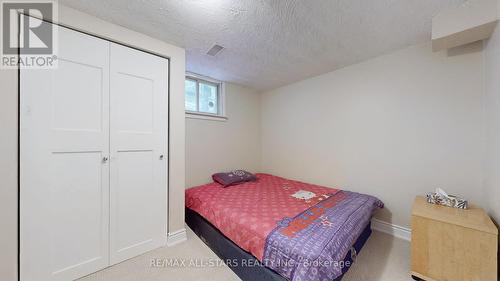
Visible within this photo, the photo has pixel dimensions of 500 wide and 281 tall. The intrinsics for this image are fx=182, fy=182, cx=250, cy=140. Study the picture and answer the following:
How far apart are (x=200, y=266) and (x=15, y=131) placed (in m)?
1.77

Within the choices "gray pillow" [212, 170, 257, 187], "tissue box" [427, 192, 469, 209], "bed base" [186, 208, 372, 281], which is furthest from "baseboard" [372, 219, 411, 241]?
"gray pillow" [212, 170, 257, 187]

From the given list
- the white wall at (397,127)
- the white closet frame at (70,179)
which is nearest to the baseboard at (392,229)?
the white wall at (397,127)

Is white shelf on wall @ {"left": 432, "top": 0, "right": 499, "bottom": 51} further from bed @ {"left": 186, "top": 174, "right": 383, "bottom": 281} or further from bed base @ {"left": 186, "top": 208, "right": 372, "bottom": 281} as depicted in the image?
bed base @ {"left": 186, "top": 208, "right": 372, "bottom": 281}

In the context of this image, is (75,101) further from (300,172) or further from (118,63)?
(300,172)

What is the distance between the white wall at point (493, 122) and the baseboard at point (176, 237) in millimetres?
2758

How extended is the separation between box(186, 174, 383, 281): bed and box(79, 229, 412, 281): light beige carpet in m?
0.10

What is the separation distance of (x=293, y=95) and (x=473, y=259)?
279cm

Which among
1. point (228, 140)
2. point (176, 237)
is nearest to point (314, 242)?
point (176, 237)

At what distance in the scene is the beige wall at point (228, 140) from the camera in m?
2.90

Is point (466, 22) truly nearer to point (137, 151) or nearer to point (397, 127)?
point (397, 127)

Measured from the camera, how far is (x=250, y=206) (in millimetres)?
1972

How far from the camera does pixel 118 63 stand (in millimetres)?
1709

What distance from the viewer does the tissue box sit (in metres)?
1.62

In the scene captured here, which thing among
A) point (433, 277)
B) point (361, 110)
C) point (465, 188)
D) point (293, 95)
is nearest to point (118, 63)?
point (293, 95)
